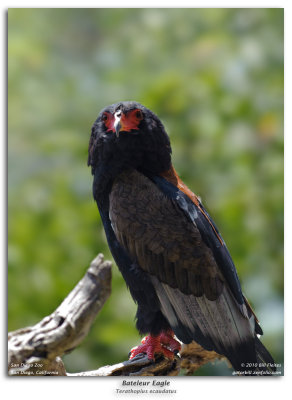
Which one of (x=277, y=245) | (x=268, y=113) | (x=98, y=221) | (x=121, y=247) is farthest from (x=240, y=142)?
(x=121, y=247)

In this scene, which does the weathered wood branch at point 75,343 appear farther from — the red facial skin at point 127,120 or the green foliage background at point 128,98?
the red facial skin at point 127,120

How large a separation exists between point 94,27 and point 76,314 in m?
1.83

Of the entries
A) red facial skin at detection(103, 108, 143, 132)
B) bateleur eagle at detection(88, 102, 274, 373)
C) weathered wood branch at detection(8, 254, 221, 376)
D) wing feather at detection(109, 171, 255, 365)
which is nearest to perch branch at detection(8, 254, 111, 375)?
weathered wood branch at detection(8, 254, 221, 376)

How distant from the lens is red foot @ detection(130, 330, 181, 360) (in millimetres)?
3188

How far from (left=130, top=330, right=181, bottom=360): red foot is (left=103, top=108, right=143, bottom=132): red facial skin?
1.11 metres

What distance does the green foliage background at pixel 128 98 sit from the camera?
370cm

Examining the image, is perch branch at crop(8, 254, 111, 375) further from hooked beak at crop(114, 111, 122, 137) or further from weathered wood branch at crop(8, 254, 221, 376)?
hooked beak at crop(114, 111, 122, 137)

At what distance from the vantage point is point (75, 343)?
3410mm

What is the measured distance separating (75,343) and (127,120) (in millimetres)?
1329

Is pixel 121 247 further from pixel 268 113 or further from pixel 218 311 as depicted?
pixel 268 113

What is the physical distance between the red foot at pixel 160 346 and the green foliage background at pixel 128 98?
1.34 ft

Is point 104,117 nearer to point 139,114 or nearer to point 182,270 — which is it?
point 139,114

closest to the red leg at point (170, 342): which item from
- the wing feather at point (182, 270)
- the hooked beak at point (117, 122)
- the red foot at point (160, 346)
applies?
the red foot at point (160, 346)

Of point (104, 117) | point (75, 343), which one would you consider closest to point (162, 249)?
point (104, 117)
